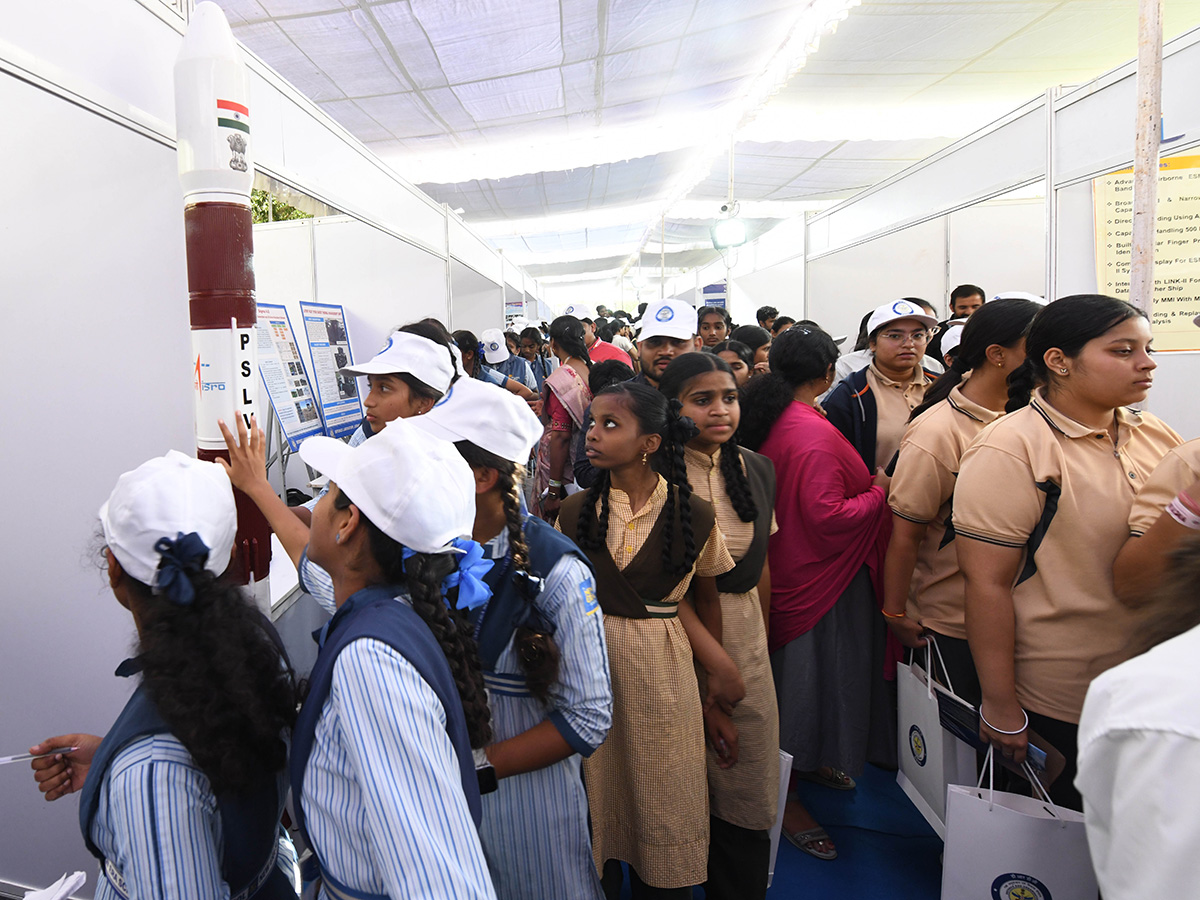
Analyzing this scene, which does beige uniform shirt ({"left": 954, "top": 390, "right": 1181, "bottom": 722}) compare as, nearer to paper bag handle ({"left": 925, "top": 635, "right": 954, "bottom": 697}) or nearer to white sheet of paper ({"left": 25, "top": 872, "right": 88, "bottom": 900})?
paper bag handle ({"left": 925, "top": 635, "right": 954, "bottom": 697})

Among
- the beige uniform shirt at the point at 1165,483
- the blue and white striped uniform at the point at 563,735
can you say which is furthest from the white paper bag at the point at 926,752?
the blue and white striped uniform at the point at 563,735

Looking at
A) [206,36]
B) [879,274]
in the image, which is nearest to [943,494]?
[206,36]

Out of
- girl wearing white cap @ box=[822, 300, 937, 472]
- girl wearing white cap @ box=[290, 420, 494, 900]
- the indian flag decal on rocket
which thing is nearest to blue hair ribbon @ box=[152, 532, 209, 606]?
girl wearing white cap @ box=[290, 420, 494, 900]

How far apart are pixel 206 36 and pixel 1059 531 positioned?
2.53 metres

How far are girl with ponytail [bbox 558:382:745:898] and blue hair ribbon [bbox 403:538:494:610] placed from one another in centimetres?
69

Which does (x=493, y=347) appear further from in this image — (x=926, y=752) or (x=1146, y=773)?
(x=1146, y=773)

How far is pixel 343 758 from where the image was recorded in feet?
3.04

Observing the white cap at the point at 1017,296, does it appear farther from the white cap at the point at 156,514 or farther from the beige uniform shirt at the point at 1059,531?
the white cap at the point at 156,514

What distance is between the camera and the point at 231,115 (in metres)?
1.87

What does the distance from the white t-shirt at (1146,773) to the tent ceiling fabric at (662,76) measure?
5.32 meters

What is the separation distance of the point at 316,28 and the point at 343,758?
5.40m

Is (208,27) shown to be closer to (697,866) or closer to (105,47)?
(105,47)

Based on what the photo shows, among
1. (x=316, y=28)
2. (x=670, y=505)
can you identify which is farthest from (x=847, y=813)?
(x=316, y=28)

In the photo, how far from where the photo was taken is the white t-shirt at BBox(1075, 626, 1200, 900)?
2.01 ft
